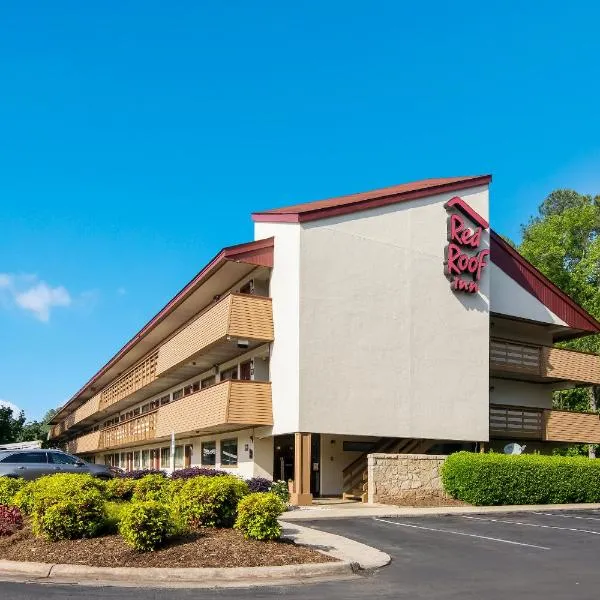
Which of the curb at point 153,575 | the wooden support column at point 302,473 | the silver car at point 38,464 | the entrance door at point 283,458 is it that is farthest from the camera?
the entrance door at point 283,458

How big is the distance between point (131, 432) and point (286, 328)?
22.2m

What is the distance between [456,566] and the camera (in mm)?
13016

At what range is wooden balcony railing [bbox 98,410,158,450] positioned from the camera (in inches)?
1585

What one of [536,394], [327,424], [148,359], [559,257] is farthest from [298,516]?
[559,257]

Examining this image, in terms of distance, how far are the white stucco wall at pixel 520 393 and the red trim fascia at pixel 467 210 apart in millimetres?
8085

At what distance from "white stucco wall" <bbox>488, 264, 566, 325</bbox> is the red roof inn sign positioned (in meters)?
2.37

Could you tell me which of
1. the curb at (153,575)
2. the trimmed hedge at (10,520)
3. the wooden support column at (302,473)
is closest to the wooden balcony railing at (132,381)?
the wooden support column at (302,473)

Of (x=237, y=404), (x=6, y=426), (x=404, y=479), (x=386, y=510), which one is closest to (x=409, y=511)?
(x=386, y=510)

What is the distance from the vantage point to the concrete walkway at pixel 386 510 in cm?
2173

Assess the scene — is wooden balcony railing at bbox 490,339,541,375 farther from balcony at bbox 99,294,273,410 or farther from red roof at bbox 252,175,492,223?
balcony at bbox 99,294,273,410

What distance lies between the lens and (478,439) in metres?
31.1

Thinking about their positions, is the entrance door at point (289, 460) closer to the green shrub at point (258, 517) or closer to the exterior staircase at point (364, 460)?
the exterior staircase at point (364, 460)

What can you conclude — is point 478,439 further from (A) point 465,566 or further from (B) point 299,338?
(A) point 465,566

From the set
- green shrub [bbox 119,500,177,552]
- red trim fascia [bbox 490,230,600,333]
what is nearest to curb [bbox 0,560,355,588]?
green shrub [bbox 119,500,177,552]
